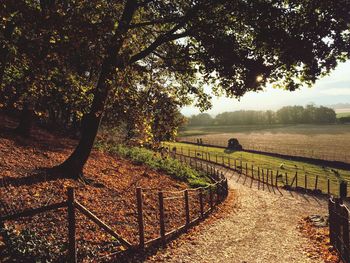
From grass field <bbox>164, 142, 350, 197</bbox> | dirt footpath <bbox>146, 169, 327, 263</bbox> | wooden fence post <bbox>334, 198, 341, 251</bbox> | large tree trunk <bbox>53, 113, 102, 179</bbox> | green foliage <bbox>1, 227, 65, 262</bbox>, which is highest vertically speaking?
large tree trunk <bbox>53, 113, 102, 179</bbox>

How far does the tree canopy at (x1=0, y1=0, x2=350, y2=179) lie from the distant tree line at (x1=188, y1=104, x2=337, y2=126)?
151125 mm

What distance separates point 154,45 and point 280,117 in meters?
168

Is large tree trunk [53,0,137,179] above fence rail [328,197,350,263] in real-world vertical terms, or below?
above

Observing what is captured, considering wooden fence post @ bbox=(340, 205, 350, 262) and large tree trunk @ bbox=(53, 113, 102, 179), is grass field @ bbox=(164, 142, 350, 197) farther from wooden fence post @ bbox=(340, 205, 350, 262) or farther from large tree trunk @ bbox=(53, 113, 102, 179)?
wooden fence post @ bbox=(340, 205, 350, 262)

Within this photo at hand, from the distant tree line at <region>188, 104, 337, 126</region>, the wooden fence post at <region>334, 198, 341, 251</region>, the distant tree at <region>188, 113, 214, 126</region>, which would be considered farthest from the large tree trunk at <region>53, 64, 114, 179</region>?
the distant tree at <region>188, 113, 214, 126</region>

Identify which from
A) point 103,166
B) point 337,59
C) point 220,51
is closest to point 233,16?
point 220,51

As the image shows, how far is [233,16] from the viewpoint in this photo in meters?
13.4

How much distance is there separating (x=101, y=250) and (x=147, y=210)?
4.67 metres

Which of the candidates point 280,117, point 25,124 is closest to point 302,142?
point 25,124

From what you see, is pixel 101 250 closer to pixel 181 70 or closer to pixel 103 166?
pixel 181 70

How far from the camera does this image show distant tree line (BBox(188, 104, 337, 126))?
155000 mm

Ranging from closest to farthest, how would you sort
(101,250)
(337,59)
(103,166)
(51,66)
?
(101,250) → (51,66) → (337,59) → (103,166)

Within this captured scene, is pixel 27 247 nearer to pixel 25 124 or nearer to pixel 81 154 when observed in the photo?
pixel 81 154

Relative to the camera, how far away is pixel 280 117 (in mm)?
171625
